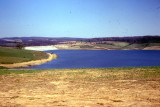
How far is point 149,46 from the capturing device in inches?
6993

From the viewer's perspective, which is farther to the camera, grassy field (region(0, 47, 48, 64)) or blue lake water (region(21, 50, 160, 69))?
grassy field (region(0, 47, 48, 64))

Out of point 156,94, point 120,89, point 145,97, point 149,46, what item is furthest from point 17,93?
point 149,46

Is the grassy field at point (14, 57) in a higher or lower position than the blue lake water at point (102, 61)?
higher

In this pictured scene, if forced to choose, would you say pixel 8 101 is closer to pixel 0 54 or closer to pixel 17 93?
pixel 17 93

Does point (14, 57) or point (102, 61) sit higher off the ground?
point (14, 57)

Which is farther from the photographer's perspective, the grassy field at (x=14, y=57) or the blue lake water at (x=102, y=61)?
the grassy field at (x=14, y=57)

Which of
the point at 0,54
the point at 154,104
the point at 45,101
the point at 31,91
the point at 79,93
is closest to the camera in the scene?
the point at 154,104

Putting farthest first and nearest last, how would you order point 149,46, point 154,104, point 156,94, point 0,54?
point 149,46, point 0,54, point 156,94, point 154,104

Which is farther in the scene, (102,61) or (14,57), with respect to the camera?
(14,57)

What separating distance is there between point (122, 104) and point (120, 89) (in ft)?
12.3

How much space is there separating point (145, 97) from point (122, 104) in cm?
238

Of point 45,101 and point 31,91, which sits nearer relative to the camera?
point 45,101

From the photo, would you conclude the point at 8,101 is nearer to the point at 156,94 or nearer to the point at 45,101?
the point at 45,101

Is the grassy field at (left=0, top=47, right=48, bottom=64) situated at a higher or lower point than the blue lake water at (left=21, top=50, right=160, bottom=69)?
higher
